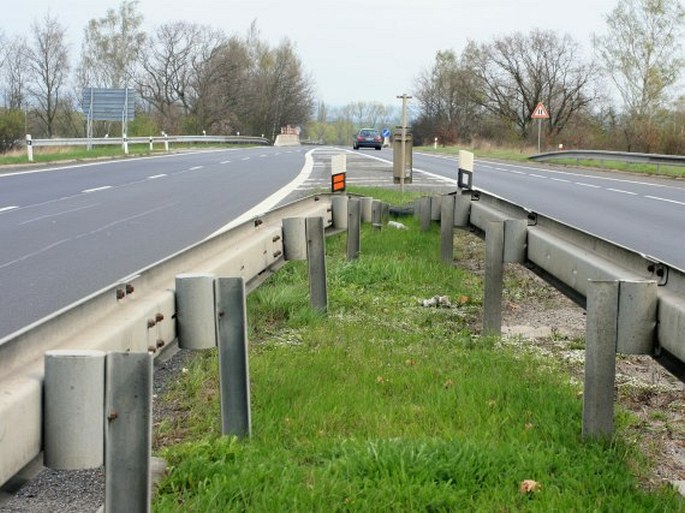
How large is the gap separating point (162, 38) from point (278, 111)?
87.8ft

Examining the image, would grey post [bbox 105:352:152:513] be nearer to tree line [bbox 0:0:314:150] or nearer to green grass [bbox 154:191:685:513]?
green grass [bbox 154:191:685:513]

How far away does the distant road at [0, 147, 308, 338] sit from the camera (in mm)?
8641

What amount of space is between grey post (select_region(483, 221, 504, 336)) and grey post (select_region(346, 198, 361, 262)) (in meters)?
3.03

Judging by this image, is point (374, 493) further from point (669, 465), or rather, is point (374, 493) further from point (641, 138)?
point (641, 138)


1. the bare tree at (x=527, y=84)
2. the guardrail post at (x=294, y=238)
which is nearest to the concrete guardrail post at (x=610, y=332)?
the guardrail post at (x=294, y=238)

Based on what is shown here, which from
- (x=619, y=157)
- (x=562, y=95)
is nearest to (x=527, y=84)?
(x=562, y=95)

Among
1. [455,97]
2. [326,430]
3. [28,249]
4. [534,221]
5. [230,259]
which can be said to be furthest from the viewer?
[455,97]

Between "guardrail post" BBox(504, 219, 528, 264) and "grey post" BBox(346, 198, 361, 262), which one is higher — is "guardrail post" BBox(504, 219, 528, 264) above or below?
above

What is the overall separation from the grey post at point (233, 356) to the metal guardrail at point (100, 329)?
23cm

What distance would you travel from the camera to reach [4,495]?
228 cm

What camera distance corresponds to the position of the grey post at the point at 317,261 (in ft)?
22.9

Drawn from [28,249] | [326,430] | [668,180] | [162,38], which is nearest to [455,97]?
[162,38]

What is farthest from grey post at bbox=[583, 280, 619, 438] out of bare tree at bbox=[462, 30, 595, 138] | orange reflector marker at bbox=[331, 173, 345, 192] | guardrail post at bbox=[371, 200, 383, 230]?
bare tree at bbox=[462, 30, 595, 138]

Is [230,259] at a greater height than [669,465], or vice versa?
[230,259]
